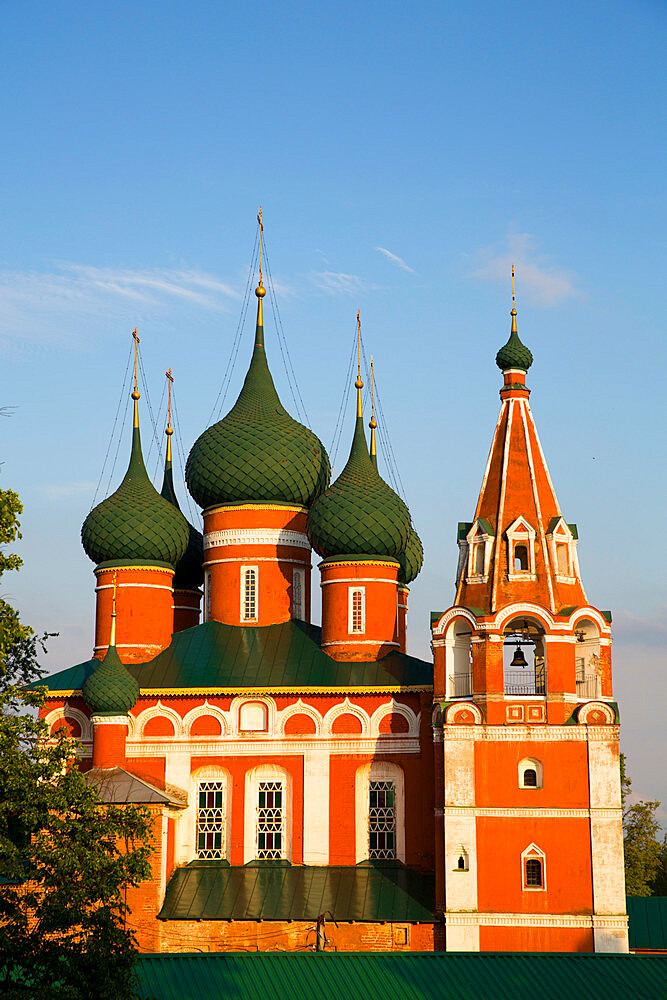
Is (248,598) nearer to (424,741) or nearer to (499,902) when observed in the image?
(424,741)

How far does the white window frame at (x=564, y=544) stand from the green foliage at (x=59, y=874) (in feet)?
33.7

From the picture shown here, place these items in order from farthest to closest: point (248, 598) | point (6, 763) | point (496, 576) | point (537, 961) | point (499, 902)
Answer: point (248, 598) → point (496, 576) → point (499, 902) → point (537, 961) → point (6, 763)

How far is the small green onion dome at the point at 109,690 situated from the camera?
23031 mm

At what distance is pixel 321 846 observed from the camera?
22.9 meters

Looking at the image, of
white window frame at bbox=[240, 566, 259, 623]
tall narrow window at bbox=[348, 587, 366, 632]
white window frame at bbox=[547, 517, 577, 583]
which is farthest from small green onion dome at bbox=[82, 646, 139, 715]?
white window frame at bbox=[547, 517, 577, 583]

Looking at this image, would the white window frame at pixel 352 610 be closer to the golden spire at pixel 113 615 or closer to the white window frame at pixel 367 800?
the white window frame at pixel 367 800

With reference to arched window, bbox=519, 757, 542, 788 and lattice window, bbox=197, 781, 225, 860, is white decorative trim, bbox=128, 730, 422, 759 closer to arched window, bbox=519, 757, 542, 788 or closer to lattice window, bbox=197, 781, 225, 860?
lattice window, bbox=197, 781, 225, 860

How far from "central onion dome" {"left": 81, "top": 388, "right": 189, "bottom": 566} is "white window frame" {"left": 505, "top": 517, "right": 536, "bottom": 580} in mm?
7139

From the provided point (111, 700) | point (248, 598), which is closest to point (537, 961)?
point (111, 700)

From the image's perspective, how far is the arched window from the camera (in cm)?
2109

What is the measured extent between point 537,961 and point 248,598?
432 inches

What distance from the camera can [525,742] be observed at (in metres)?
21.2

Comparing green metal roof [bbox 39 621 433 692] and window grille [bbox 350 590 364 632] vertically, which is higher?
window grille [bbox 350 590 364 632]

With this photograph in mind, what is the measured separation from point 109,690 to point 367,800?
4.80 meters
